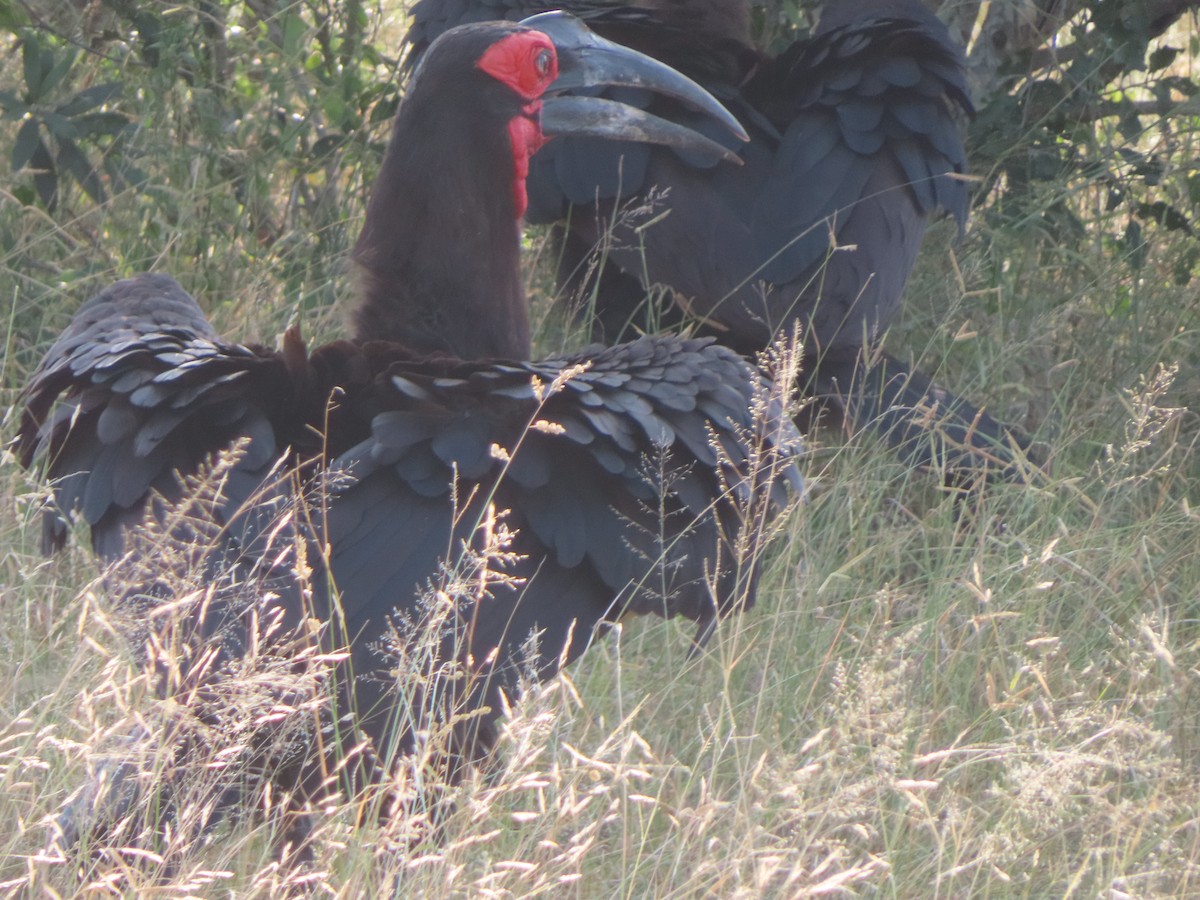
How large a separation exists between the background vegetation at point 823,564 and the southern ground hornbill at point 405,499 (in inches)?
5.3

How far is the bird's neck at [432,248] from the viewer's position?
282cm

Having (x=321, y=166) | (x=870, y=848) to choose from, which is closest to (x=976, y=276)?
(x=321, y=166)

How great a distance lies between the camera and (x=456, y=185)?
2.84 metres

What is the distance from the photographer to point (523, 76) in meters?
2.94

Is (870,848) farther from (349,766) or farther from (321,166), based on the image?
(321,166)

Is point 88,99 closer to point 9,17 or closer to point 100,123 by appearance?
point 100,123

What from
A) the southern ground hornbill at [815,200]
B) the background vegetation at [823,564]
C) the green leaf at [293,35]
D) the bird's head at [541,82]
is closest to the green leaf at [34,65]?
the background vegetation at [823,564]

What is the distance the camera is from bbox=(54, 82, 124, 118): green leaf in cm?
386

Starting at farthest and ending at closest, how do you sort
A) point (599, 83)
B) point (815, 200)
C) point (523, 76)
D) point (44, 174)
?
A: point (44, 174) → point (815, 200) → point (599, 83) → point (523, 76)

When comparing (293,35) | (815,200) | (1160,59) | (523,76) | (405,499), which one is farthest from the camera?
(1160,59)

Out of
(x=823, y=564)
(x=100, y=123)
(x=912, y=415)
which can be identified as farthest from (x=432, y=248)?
(x=100, y=123)

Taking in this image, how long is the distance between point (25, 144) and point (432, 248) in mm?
1449

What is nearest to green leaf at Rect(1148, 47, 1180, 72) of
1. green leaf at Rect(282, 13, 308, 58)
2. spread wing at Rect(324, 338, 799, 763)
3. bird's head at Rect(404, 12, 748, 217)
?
bird's head at Rect(404, 12, 748, 217)

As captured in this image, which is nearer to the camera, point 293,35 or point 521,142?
point 521,142
